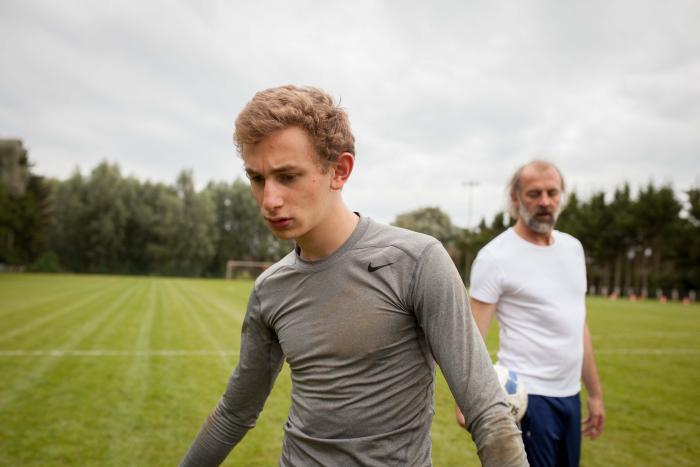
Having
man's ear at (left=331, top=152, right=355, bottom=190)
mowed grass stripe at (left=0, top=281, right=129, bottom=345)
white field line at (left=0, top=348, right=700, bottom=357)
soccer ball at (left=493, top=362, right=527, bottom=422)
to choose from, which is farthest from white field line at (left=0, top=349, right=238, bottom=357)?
man's ear at (left=331, top=152, right=355, bottom=190)

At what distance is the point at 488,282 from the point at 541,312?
0.37m

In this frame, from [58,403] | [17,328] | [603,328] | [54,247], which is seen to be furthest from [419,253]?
[54,247]

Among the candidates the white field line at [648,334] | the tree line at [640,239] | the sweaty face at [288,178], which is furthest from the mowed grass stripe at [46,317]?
the tree line at [640,239]

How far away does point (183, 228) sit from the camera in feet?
216

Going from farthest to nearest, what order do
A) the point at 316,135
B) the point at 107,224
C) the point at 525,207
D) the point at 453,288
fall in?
the point at 107,224, the point at 525,207, the point at 316,135, the point at 453,288

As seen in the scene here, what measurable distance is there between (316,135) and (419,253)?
1.64 feet

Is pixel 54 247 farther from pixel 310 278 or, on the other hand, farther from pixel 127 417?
pixel 310 278

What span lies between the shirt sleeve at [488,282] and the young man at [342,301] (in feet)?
5.10

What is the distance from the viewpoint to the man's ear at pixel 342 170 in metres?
1.75

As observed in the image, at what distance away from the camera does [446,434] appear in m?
6.25

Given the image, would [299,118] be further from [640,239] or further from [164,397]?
[640,239]

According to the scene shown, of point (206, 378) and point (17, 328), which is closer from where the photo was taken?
point (206, 378)

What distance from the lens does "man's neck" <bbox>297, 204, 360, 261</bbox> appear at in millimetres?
1755

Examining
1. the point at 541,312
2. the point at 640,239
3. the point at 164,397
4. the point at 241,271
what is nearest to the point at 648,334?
the point at 164,397
